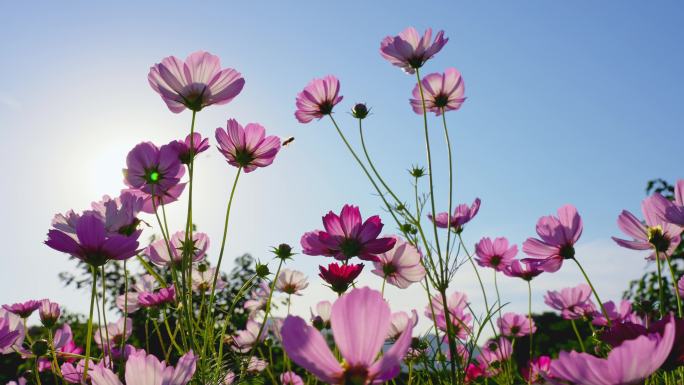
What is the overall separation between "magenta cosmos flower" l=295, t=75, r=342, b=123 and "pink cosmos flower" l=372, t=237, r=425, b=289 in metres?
0.55

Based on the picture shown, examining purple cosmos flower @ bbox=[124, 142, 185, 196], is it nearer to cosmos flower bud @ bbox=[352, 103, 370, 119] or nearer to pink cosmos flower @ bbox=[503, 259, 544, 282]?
cosmos flower bud @ bbox=[352, 103, 370, 119]

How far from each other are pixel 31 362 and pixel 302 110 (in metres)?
1.77

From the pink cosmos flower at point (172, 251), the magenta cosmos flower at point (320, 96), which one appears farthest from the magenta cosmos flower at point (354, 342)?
the magenta cosmos flower at point (320, 96)

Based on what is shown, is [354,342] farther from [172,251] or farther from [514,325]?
[514,325]

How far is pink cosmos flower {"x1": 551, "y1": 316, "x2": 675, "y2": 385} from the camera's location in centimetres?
40

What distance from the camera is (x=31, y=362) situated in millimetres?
2344

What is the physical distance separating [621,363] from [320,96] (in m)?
1.28

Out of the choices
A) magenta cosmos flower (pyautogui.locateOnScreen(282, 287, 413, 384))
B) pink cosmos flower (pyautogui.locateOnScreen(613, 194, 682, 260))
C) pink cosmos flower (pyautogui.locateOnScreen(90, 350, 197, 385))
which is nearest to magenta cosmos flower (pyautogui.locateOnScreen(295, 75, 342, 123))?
pink cosmos flower (pyautogui.locateOnScreen(613, 194, 682, 260))

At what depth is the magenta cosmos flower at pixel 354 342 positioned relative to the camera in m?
0.40

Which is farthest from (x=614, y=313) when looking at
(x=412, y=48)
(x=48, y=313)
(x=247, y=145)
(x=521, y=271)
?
(x=48, y=313)

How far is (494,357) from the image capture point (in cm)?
200

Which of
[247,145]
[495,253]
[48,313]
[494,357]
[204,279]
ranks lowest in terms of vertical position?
[494,357]

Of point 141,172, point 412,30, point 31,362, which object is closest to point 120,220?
point 141,172

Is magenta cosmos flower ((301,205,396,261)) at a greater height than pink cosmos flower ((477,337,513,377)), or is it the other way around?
magenta cosmos flower ((301,205,396,261))
